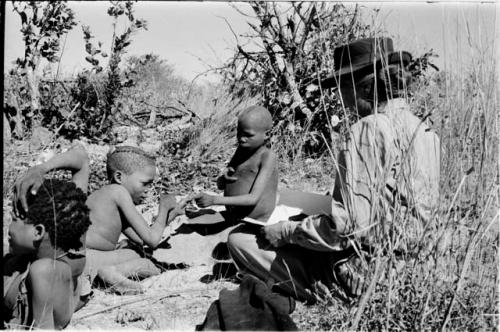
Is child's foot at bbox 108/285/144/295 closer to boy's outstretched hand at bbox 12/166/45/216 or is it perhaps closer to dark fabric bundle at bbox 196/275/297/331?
dark fabric bundle at bbox 196/275/297/331

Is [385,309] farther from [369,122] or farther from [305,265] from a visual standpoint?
[369,122]

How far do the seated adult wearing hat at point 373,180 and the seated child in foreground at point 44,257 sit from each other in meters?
1.19

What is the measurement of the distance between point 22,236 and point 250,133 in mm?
1943

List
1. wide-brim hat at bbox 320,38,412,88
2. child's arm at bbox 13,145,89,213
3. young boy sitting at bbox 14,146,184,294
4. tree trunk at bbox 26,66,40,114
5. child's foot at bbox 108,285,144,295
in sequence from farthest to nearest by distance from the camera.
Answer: tree trunk at bbox 26,66,40,114 → young boy sitting at bbox 14,146,184,294 → child's foot at bbox 108,285,144,295 → wide-brim hat at bbox 320,38,412,88 → child's arm at bbox 13,145,89,213

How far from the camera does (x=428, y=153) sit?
3.35 metres

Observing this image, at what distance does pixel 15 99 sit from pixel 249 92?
2679 millimetres

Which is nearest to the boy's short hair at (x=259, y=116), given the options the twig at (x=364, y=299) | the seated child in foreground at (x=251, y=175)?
the seated child in foreground at (x=251, y=175)

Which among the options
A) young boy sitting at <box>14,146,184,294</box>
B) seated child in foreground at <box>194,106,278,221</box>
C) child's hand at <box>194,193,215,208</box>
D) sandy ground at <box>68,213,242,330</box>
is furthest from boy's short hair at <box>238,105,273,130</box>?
sandy ground at <box>68,213,242,330</box>

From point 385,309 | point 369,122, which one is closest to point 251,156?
point 369,122

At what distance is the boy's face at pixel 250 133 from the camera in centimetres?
465

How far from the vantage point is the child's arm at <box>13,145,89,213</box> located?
3.24 meters

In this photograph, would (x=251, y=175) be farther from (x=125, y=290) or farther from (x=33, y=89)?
(x=33, y=89)

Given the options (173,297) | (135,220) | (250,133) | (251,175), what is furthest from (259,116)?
(173,297)

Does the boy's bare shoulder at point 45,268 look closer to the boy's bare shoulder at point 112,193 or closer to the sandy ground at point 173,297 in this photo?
the sandy ground at point 173,297
